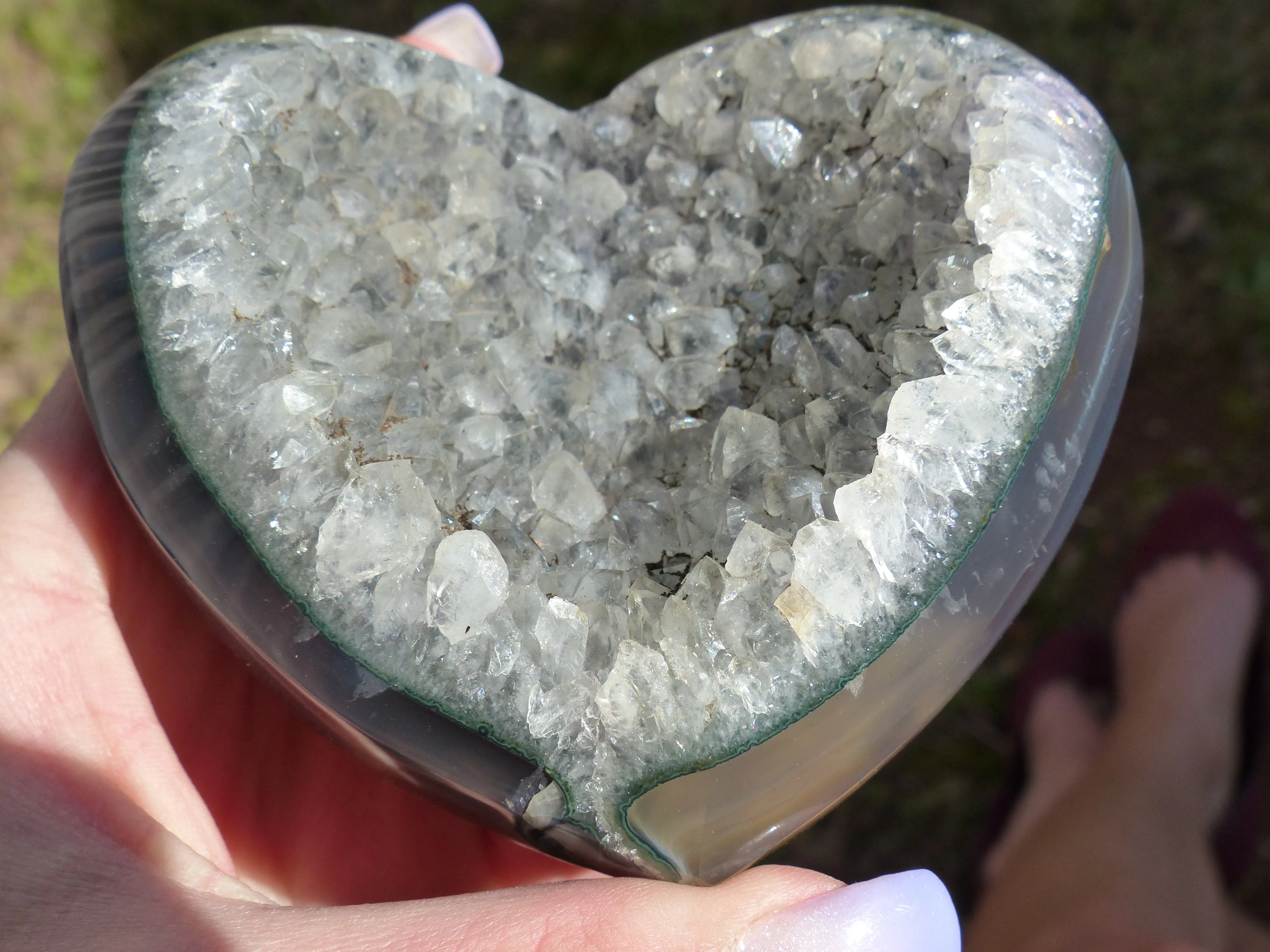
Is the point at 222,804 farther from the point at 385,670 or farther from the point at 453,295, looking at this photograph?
the point at 453,295

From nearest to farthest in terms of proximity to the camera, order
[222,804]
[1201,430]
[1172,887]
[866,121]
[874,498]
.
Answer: [874,498], [866,121], [222,804], [1172,887], [1201,430]

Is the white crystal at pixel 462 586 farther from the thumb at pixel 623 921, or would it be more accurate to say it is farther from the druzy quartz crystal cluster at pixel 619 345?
the thumb at pixel 623 921

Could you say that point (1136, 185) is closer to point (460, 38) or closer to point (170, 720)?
point (460, 38)

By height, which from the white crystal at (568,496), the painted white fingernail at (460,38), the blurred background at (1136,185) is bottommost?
the blurred background at (1136,185)

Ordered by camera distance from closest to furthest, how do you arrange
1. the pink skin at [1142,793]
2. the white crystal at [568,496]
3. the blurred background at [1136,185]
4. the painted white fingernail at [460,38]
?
1. the white crystal at [568,496]
2. the painted white fingernail at [460,38]
3. the pink skin at [1142,793]
4. the blurred background at [1136,185]

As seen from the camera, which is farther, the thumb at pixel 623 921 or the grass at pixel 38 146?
the grass at pixel 38 146

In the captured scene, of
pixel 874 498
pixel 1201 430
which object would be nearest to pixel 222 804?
pixel 874 498

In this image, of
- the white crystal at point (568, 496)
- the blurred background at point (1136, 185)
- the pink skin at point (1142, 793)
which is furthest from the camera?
the blurred background at point (1136, 185)

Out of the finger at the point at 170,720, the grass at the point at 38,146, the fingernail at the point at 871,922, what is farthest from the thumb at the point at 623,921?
the grass at the point at 38,146
